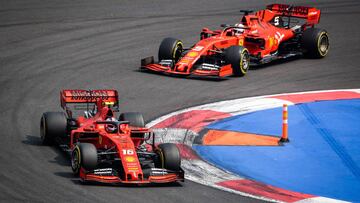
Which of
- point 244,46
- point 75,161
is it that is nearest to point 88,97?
point 75,161

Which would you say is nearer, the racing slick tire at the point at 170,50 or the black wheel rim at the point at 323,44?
the racing slick tire at the point at 170,50

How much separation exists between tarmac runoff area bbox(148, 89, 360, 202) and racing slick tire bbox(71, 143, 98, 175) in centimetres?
205

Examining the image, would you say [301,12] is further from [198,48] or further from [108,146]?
[108,146]

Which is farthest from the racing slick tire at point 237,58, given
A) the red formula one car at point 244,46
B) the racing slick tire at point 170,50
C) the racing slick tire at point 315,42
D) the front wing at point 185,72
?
the racing slick tire at point 315,42

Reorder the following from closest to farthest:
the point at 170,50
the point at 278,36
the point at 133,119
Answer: the point at 133,119
the point at 170,50
the point at 278,36

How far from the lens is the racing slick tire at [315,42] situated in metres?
29.5

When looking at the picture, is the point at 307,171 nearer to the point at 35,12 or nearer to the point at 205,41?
the point at 205,41

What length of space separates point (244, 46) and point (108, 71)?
4.25 m

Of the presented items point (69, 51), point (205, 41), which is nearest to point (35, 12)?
point (69, 51)

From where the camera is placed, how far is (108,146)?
18.0 meters

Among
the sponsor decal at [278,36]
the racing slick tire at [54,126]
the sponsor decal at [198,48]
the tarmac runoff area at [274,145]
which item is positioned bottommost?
the tarmac runoff area at [274,145]

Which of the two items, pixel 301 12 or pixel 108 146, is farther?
pixel 301 12

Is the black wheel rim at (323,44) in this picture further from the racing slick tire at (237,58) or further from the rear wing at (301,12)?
the racing slick tire at (237,58)

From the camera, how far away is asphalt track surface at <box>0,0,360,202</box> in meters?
17.1
